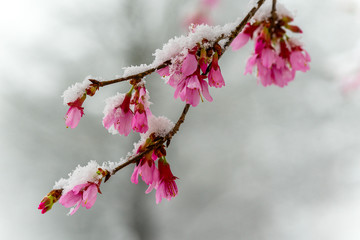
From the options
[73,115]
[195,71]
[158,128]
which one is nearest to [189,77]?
[195,71]

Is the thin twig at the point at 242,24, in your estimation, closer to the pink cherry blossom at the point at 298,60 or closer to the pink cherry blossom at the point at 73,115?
the pink cherry blossom at the point at 298,60

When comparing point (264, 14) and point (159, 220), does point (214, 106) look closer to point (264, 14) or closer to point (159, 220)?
point (159, 220)

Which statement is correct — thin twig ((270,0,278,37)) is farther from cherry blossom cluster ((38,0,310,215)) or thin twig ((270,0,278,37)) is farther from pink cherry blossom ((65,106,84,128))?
pink cherry blossom ((65,106,84,128))

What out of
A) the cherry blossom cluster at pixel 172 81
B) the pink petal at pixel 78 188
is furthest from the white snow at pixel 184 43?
the pink petal at pixel 78 188

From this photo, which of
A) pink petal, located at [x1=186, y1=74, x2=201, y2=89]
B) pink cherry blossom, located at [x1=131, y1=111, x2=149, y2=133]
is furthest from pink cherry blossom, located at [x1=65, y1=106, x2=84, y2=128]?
pink petal, located at [x1=186, y1=74, x2=201, y2=89]

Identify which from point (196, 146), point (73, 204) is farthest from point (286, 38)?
point (196, 146)

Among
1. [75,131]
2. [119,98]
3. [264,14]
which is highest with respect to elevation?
[75,131]
